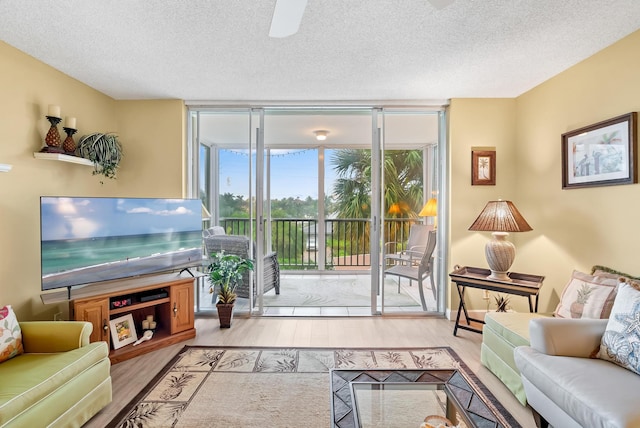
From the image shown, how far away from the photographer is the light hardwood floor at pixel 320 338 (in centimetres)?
215

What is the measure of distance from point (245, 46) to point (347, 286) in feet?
11.2

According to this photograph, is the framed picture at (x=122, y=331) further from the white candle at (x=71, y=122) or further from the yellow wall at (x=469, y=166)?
the yellow wall at (x=469, y=166)

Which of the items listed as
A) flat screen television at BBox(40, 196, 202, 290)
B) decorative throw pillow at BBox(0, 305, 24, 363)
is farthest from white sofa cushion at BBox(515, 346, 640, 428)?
decorative throw pillow at BBox(0, 305, 24, 363)

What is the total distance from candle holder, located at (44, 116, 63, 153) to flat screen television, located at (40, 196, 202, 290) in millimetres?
483

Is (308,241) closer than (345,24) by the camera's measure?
No

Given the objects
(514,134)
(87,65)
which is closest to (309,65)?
(87,65)

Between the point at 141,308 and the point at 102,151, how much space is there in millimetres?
1505

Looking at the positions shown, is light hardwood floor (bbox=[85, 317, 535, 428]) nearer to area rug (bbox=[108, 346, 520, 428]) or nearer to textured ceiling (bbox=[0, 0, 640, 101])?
area rug (bbox=[108, 346, 520, 428])

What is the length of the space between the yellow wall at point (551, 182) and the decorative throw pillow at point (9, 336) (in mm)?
3566

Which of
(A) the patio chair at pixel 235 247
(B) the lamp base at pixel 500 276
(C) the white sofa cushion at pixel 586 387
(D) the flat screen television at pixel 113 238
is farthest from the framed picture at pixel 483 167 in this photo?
(D) the flat screen television at pixel 113 238

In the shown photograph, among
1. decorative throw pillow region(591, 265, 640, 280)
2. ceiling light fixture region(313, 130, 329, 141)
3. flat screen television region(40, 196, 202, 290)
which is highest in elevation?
ceiling light fixture region(313, 130, 329, 141)

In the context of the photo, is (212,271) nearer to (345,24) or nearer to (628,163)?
(345,24)

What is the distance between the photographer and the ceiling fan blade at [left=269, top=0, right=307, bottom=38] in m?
1.41

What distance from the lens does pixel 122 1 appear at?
172 centimetres
